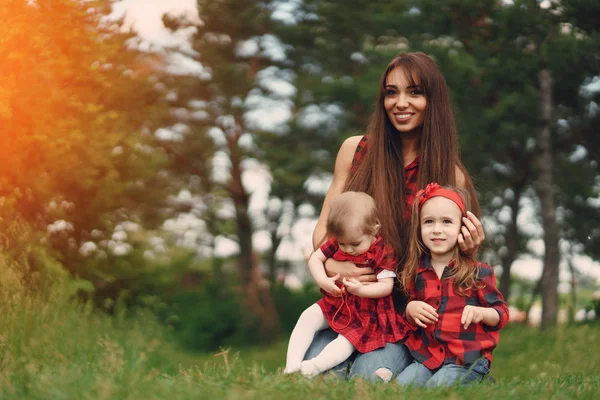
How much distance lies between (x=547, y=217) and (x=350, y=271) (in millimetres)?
7146

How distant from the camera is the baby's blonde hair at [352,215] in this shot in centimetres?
346

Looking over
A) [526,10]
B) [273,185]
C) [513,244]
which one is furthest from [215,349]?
[526,10]

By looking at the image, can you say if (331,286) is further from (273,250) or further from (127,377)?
(273,250)

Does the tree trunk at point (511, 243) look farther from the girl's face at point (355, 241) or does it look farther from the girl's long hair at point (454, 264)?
the girl's face at point (355, 241)

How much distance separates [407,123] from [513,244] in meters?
9.82

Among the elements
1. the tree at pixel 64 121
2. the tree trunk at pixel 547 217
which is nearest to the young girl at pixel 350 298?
the tree at pixel 64 121

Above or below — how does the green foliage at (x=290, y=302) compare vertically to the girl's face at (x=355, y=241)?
below

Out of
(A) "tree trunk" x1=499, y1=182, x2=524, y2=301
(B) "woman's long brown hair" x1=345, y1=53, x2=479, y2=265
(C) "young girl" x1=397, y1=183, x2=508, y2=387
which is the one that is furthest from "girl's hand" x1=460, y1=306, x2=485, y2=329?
(A) "tree trunk" x1=499, y1=182, x2=524, y2=301

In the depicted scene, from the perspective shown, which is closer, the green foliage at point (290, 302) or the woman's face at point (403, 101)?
the woman's face at point (403, 101)

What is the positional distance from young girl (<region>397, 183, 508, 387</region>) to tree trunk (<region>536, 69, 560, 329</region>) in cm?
697

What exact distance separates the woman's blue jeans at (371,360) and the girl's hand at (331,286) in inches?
11.4

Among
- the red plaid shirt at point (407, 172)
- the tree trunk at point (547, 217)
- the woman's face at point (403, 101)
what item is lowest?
the tree trunk at point (547, 217)

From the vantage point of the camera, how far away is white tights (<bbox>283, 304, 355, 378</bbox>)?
11.2 ft

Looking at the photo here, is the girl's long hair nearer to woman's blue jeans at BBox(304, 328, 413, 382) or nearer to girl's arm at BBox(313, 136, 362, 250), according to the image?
woman's blue jeans at BBox(304, 328, 413, 382)
